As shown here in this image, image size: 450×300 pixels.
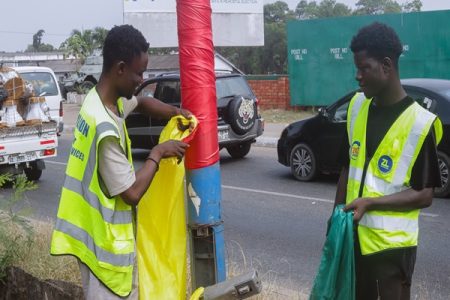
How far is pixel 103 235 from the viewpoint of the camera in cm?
296

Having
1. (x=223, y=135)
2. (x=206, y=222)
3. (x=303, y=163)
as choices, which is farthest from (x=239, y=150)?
(x=206, y=222)

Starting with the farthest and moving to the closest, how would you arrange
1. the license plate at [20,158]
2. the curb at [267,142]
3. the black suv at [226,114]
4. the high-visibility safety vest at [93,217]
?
the curb at [267,142] < the black suv at [226,114] < the license plate at [20,158] < the high-visibility safety vest at [93,217]

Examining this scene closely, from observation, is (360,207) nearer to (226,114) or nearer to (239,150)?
(226,114)

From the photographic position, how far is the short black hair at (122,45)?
2.94m

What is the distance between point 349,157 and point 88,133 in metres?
1.20

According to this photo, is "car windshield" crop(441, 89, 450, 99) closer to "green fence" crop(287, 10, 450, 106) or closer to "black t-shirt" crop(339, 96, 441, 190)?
"black t-shirt" crop(339, 96, 441, 190)

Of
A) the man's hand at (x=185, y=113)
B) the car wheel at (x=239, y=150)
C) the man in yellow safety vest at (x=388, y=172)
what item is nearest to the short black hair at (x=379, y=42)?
the man in yellow safety vest at (x=388, y=172)

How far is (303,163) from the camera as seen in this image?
35.6 ft

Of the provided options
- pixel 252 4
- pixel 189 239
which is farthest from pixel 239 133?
pixel 252 4

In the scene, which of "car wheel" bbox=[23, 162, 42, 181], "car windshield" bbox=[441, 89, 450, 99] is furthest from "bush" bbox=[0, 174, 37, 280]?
"car wheel" bbox=[23, 162, 42, 181]

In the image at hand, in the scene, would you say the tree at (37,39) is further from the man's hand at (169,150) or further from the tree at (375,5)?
the man's hand at (169,150)

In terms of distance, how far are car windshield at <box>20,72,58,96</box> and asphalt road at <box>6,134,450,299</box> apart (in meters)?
5.00

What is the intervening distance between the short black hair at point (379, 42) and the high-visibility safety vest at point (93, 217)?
1.13 m

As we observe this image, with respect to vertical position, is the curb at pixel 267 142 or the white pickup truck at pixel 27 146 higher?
the white pickup truck at pixel 27 146
